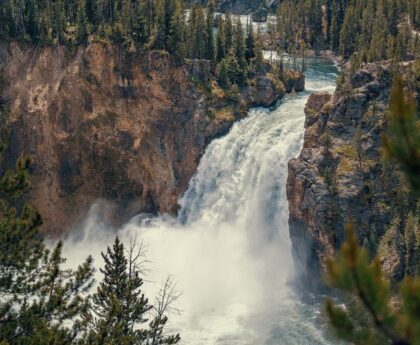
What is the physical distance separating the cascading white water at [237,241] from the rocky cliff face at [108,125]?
210 centimetres

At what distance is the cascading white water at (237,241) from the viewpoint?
4278cm

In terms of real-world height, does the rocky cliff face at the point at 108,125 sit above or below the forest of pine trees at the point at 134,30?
below

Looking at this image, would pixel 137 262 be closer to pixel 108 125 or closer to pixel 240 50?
pixel 108 125

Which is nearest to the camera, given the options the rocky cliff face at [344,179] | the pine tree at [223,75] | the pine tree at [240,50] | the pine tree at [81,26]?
the rocky cliff face at [344,179]

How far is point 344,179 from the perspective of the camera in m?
45.2

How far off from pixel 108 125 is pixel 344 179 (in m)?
26.7

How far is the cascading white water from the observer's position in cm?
4278

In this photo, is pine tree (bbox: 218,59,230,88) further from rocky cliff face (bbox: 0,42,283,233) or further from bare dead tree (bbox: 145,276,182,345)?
bare dead tree (bbox: 145,276,182,345)

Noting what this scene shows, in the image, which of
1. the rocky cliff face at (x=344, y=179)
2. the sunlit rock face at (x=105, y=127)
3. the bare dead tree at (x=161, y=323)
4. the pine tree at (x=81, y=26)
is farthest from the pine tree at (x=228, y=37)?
the bare dead tree at (x=161, y=323)

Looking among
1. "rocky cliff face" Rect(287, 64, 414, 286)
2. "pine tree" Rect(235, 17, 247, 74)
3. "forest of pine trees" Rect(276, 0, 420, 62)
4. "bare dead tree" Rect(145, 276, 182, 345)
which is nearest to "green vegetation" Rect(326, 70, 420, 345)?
"bare dead tree" Rect(145, 276, 182, 345)

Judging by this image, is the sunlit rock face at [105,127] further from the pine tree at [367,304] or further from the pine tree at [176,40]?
the pine tree at [367,304]

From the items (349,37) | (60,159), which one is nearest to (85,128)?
(60,159)

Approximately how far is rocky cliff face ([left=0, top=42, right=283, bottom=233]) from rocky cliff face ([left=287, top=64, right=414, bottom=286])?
50.5 feet

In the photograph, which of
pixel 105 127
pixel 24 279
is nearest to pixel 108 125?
pixel 105 127
